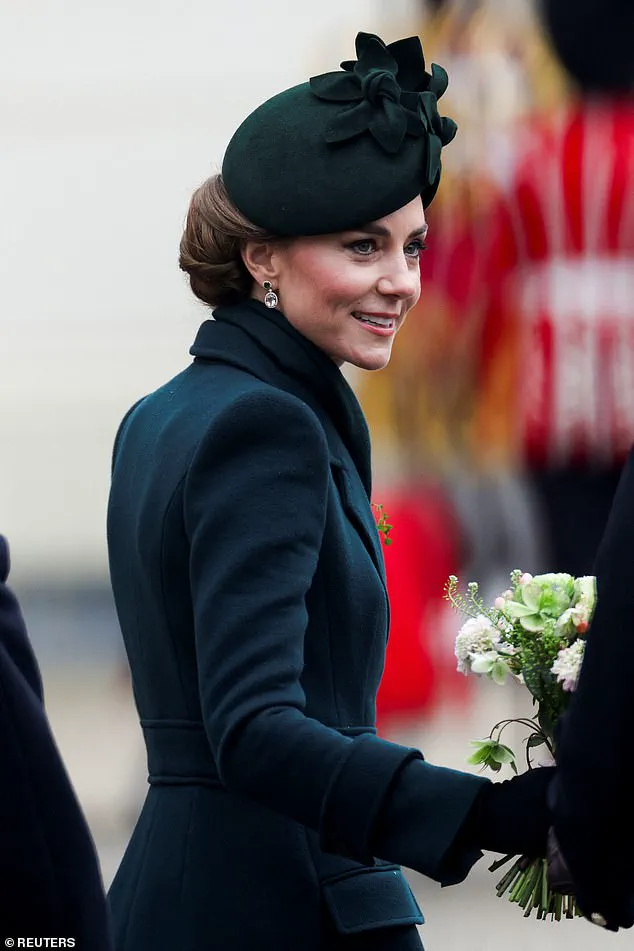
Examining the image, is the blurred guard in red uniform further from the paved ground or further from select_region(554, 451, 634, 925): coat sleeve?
select_region(554, 451, 634, 925): coat sleeve

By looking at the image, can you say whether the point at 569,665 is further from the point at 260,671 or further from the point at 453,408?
the point at 453,408

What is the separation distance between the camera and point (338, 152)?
3055 mm

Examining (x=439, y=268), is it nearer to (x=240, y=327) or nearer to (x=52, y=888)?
(x=240, y=327)

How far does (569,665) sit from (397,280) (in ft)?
1.82

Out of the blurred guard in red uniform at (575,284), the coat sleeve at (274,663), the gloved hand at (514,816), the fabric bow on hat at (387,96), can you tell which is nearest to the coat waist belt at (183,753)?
the coat sleeve at (274,663)

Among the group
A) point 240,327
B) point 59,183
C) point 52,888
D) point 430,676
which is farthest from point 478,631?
point 59,183

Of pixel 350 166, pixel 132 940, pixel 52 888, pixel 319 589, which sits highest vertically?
pixel 350 166

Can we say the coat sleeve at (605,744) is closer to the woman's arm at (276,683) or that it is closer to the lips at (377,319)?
the woman's arm at (276,683)

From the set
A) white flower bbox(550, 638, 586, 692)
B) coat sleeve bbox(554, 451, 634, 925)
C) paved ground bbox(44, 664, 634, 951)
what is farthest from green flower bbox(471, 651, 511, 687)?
paved ground bbox(44, 664, 634, 951)

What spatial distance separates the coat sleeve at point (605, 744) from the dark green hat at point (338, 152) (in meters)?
0.60

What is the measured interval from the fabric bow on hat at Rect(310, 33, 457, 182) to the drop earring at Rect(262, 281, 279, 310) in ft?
0.70

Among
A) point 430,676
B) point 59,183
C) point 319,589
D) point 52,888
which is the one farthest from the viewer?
point 59,183

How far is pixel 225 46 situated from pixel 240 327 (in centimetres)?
856

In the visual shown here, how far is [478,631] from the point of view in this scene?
3.12 m
